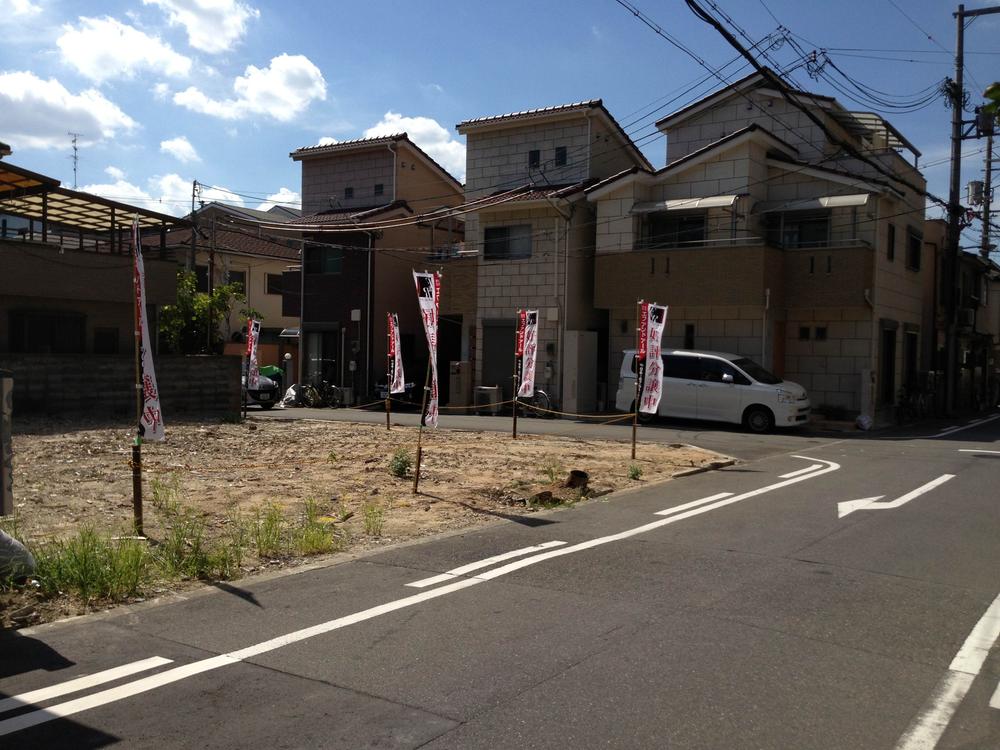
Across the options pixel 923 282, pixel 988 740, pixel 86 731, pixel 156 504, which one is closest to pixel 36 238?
pixel 156 504

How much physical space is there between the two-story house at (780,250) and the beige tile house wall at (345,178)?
35.2ft

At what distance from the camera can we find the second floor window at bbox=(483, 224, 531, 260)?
2784 centimetres

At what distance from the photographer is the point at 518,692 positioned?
4.51 m

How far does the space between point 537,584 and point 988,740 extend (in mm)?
3375

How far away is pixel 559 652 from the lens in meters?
5.12

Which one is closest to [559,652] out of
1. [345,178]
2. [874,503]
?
[874,503]

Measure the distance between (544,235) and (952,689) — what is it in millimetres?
23571

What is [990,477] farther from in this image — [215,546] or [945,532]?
[215,546]

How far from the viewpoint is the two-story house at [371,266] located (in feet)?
101

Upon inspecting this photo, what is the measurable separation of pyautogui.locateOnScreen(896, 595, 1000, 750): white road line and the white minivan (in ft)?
48.3

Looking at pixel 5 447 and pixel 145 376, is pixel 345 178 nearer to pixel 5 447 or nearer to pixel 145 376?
pixel 145 376

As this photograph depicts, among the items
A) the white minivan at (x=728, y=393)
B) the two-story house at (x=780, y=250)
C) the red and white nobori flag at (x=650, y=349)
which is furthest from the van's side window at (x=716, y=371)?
the red and white nobori flag at (x=650, y=349)

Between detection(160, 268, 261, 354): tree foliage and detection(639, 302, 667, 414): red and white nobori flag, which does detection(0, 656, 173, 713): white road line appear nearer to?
detection(639, 302, 667, 414): red and white nobori flag

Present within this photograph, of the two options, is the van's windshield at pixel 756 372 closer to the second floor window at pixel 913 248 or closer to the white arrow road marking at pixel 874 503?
the second floor window at pixel 913 248
